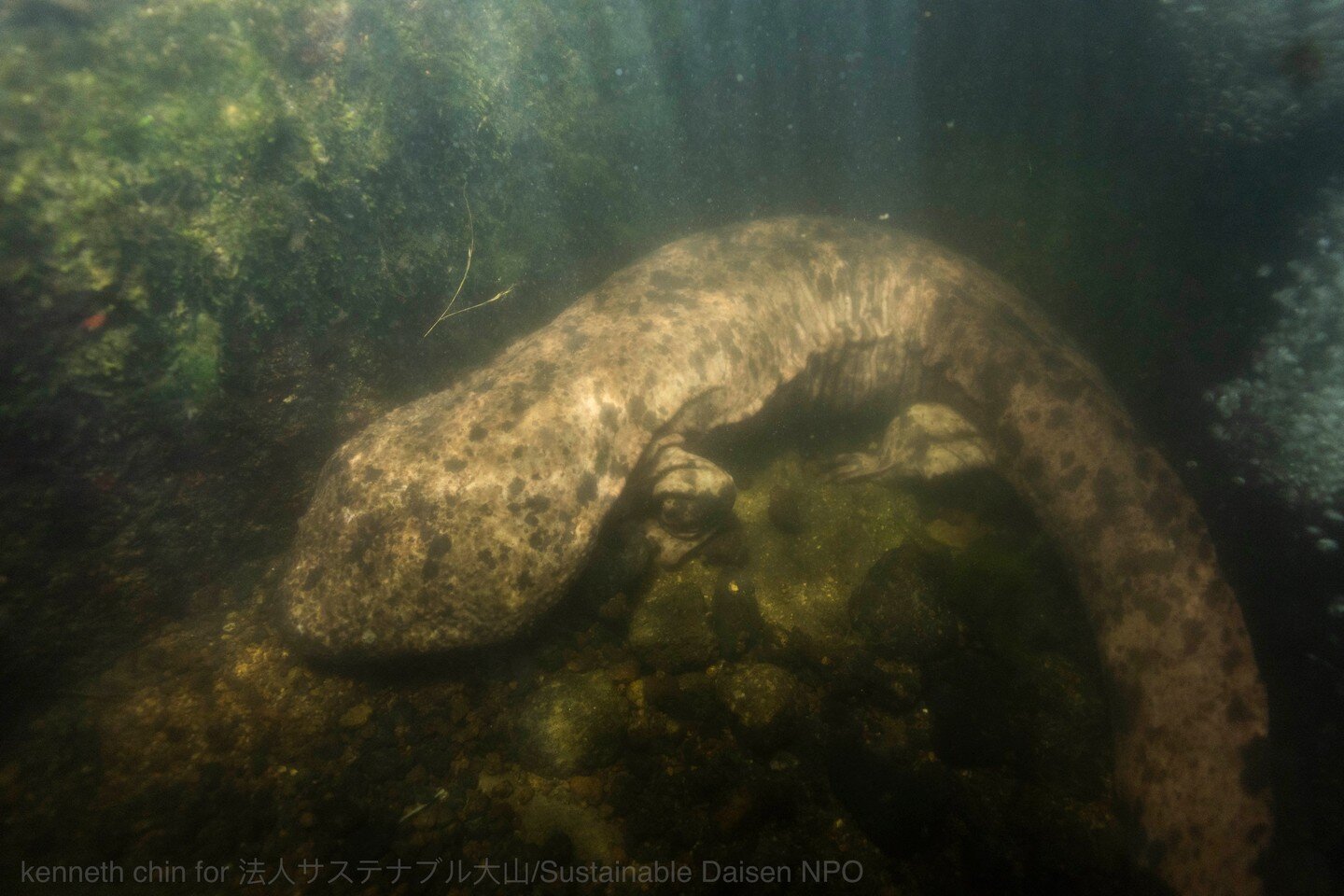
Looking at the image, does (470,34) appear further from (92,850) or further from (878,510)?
(92,850)

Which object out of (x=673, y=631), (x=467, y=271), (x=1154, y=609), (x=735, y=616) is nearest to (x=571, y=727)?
(x=673, y=631)

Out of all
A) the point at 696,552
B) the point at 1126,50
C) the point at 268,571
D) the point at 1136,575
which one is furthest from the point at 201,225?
the point at 1126,50

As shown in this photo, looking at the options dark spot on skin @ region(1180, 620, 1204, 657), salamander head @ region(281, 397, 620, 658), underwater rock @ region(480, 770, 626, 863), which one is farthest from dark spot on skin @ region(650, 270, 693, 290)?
dark spot on skin @ region(1180, 620, 1204, 657)

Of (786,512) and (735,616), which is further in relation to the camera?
(786,512)

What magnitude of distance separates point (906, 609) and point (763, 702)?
1458 mm

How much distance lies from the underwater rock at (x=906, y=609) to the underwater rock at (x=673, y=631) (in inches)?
51.5

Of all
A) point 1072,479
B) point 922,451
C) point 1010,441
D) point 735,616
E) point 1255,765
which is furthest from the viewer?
point 922,451

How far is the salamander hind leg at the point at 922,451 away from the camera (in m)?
5.32

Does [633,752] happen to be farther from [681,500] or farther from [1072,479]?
[1072,479]

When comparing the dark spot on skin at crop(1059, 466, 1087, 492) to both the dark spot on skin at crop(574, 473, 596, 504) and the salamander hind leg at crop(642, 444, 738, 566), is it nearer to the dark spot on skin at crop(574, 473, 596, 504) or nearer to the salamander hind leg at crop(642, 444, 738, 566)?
the salamander hind leg at crop(642, 444, 738, 566)

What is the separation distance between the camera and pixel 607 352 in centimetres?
475

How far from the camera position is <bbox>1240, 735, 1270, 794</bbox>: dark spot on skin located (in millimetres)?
3459

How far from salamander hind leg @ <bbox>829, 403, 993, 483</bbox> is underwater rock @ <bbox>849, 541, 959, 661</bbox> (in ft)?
3.38

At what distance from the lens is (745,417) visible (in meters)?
5.20
